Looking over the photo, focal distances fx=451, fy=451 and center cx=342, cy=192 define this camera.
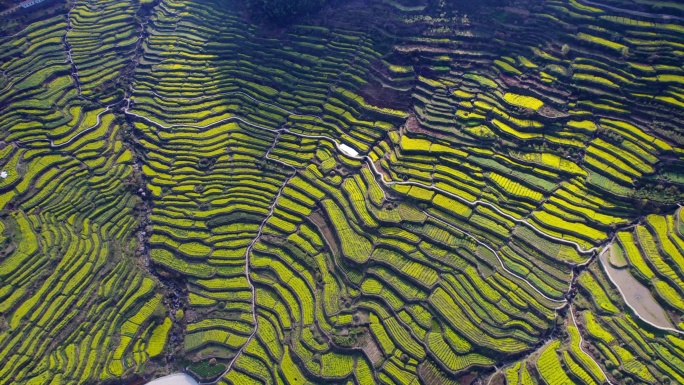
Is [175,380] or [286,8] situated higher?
[286,8]

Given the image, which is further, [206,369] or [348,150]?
[348,150]

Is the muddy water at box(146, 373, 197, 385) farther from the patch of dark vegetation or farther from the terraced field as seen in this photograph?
the terraced field

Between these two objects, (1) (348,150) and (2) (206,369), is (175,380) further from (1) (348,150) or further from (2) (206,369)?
(1) (348,150)

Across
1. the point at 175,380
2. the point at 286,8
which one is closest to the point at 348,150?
the point at 286,8

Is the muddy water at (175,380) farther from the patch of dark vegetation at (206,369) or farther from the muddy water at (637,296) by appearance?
the muddy water at (637,296)

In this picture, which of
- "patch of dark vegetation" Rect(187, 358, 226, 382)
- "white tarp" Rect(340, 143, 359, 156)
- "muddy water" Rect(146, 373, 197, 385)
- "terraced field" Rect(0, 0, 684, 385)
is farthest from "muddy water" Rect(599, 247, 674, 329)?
"muddy water" Rect(146, 373, 197, 385)

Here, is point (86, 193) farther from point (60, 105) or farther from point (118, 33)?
point (118, 33)

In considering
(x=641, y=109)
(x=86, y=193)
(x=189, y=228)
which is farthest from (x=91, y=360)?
(x=641, y=109)
